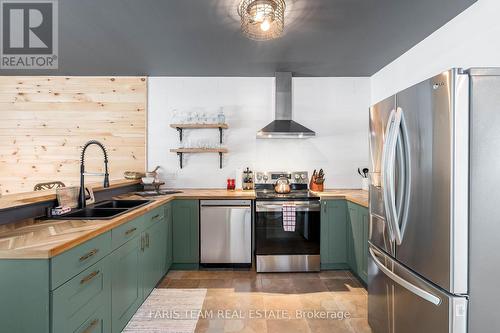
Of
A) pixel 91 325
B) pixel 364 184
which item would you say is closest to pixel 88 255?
pixel 91 325

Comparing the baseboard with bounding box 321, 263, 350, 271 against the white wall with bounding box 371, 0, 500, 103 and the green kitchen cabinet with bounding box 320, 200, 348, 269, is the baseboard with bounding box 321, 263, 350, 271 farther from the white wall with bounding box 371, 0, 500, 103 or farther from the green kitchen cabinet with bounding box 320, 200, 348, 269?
the white wall with bounding box 371, 0, 500, 103

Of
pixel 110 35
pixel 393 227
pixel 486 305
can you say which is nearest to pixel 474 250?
pixel 486 305

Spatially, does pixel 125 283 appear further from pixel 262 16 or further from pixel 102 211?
pixel 262 16

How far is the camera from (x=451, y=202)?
1.23 metres

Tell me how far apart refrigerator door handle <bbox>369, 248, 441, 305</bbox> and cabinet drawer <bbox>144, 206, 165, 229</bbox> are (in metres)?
1.84

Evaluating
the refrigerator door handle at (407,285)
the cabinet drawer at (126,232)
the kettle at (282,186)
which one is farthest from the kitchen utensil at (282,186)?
the cabinet drawer at (126,232)

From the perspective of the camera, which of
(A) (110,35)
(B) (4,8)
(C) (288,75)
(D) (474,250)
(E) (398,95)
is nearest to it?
(D) (474,250)

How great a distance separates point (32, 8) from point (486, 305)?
357cm

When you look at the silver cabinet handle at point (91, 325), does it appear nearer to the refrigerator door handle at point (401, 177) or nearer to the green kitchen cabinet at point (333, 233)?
the refrigerator door handle at point (401, 177)

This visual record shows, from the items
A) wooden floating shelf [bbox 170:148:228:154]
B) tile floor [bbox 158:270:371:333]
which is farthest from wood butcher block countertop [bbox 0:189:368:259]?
wooden floating shelf [bbox 170:148:228:154]

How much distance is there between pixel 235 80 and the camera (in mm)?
3773

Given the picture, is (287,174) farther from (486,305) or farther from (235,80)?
(486,305)

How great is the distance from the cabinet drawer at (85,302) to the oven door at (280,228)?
1.69 m

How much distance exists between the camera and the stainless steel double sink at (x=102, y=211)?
189cm
